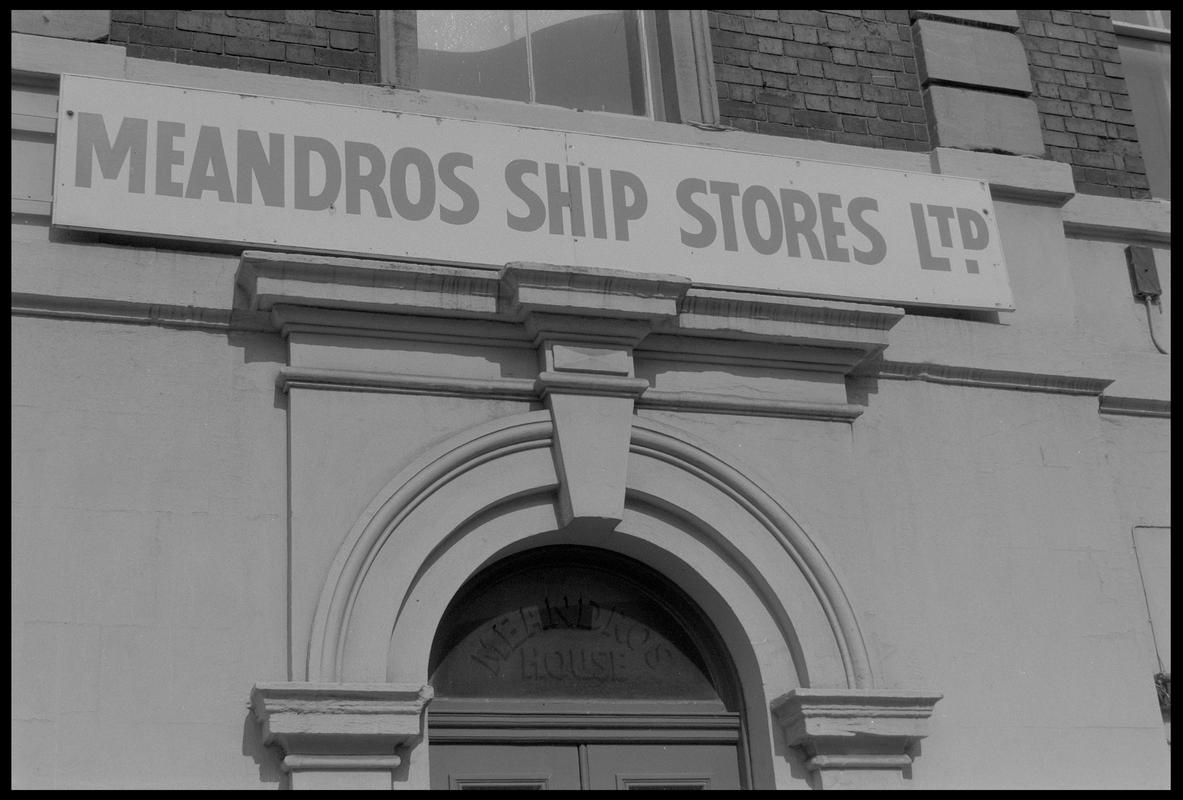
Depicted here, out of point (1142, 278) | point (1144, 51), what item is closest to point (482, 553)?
point (1142, 278)

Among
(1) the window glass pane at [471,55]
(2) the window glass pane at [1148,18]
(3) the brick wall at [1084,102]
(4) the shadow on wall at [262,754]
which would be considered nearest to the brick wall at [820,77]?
(3) the brick wall at [1084,102]

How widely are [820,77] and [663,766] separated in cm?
326

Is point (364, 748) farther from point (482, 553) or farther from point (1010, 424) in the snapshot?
point (1010, 424)

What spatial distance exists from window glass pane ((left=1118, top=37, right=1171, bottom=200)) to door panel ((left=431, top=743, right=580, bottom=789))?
14.3ft

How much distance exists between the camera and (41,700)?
204 inches

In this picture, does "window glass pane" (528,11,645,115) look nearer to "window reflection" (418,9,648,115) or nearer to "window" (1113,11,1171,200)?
"window reflection" (418,9,648,115)

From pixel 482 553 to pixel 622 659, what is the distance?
29.5 inches

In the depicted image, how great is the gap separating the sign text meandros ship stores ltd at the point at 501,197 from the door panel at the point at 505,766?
1.86 m

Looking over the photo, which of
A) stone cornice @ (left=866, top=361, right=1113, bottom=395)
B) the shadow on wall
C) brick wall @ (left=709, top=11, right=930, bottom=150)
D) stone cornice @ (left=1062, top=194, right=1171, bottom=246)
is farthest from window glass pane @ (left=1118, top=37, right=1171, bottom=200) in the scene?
the shadow on wall

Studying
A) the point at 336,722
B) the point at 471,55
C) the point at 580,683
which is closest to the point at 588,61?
the point at 471,55

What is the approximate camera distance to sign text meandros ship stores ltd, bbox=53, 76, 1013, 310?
6020mm

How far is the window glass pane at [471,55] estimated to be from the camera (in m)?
7.05

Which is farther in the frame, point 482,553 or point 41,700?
point 482,553

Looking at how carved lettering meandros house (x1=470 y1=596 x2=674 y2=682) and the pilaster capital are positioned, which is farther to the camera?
carved lettering meandros house (x1=470 y1=596 x2=674 y2=682)
